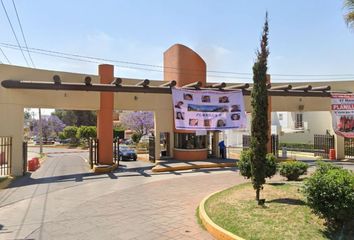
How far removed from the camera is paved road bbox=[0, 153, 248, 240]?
28.9 ft

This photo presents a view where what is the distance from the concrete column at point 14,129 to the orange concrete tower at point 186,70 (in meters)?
10.3

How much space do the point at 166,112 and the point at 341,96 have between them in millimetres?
12313

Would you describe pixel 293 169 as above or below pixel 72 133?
below

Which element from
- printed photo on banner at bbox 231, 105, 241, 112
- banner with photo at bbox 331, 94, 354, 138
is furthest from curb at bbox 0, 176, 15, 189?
banner with photo at bbox 331, 94, 354, 138

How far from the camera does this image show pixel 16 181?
17953mm

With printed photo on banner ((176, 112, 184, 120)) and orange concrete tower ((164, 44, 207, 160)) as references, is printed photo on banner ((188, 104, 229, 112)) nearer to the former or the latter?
printed photo on banner ((176, 112, 184, 120))

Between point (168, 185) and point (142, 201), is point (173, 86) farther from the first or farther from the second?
point (142, 201)

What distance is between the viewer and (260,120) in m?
10.1

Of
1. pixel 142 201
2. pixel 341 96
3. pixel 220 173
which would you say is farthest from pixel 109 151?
pixel 341 96

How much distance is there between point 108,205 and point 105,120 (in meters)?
11.0

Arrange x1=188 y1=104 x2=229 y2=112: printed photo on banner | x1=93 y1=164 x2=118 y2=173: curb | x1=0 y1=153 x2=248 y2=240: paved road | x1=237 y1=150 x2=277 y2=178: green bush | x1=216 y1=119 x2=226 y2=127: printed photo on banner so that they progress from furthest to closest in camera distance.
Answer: x1=216 y1=119 x2=226 y2=127: printed photo on banner
x1=188 y1=104 x2=229 y2=112: printed photo on banner
x1=93 y1=164 x2=118 y2=173: curb
x1=237 y1=150 x2=277 y2=178: green bush
x1=0 y1=153 x2=248 y2=240: paved road

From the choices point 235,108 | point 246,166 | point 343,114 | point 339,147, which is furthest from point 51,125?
point 246,166

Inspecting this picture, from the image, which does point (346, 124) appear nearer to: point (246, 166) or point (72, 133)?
point (246, 166)

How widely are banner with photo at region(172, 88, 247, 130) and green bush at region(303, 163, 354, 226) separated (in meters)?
13.8
